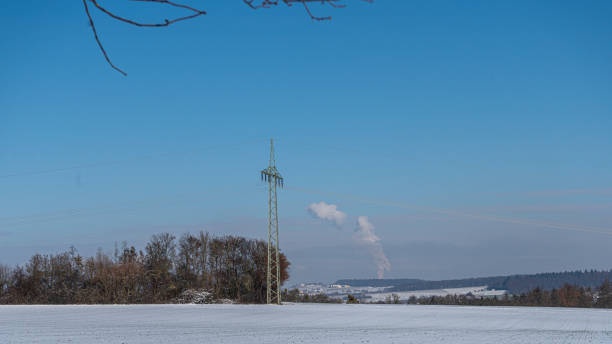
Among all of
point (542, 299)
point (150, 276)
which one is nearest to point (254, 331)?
point (150, 276)

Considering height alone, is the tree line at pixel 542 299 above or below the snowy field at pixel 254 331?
below

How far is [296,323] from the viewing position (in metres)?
27.2

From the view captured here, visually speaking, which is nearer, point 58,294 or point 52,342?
point 52,342

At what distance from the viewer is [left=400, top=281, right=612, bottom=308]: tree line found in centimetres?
5325

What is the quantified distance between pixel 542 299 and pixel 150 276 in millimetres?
36179

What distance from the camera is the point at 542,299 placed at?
56625mm

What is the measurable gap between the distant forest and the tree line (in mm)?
17830

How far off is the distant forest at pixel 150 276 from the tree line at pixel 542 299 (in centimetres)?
1783

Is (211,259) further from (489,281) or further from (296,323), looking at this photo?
(489,281)

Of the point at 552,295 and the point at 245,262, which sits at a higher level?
the point at 245,262

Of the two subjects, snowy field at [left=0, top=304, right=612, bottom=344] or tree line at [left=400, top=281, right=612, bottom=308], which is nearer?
snowy field at [left=0, top=304, right=612, bottom=344]

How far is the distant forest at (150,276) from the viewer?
44344 mm

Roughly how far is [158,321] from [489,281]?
432ft

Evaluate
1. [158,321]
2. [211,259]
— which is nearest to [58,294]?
[211,259]
